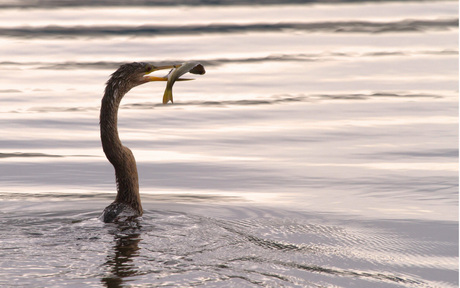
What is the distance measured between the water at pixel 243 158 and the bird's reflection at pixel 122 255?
2cm

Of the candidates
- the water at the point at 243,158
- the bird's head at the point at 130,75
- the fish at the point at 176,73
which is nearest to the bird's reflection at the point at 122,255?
the water at the point at 243,158

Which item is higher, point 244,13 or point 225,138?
point 244,13

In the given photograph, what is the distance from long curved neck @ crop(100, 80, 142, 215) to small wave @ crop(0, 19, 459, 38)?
38.4 feet

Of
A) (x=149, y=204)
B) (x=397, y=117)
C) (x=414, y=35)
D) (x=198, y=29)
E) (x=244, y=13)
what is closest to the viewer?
(x=149, y=204)

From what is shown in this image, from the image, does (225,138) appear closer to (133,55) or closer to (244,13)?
(133,55)

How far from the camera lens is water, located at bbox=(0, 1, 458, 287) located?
6.07 meters

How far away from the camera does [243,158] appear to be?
32.3 feet

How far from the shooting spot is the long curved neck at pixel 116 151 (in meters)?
7.28

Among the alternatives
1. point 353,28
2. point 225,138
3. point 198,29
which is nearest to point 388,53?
point 353,28

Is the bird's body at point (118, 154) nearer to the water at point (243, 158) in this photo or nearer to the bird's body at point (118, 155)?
the bird's body at point (118, 155)

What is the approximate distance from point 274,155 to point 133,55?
265 inches

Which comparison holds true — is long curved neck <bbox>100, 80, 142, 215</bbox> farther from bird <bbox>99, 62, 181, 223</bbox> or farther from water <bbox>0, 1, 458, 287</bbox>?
water <bbox>0, 1, 458, 287</bbox>

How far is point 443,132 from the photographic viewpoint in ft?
35.5

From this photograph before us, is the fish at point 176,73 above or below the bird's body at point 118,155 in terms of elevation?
above
